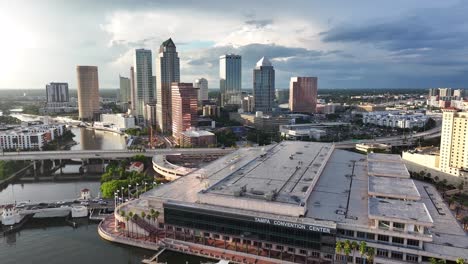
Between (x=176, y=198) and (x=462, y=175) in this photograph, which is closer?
(x=176, y=198)

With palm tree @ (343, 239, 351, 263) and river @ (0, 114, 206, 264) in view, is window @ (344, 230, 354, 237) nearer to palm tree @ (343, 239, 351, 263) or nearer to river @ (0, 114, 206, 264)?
palm tree @ (343, 239, 351, 263)

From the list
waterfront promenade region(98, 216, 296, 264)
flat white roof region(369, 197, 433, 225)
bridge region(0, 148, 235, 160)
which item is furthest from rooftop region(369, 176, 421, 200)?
bridge region(0, 148, 235, 160)

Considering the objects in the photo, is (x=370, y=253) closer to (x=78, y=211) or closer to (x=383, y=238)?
(x=383, y=238)

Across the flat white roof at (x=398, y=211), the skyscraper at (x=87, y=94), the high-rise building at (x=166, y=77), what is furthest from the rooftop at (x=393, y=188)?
the skyscraper at (x=87, y=94)

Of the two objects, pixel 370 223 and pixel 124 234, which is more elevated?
pixel 370 223

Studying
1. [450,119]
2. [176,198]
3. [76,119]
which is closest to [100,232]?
[176,198]

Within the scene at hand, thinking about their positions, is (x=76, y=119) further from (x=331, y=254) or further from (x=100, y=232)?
(x=331, y=254)
